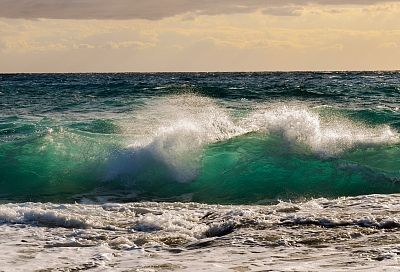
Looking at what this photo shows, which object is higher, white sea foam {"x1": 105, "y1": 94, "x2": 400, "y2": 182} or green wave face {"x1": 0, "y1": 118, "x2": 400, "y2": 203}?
white sea foam {"x1": 105, "y1": 94, "x2": 400, "y2": 182}

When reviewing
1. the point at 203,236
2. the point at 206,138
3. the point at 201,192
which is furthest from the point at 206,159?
the point at 203,236

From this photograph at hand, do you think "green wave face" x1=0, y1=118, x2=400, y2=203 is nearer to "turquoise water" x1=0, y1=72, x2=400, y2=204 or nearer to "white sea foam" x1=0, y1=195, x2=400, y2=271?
"turquoise water" x1=0, y1=72, x2=400, y2=204

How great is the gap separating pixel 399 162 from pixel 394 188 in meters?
2.30

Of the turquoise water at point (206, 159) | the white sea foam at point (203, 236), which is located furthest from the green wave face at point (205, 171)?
the white sea foam at point (203, 236)

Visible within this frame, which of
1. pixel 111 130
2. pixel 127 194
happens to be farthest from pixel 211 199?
pixel 111 130

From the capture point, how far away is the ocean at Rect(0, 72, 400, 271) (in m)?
7.14

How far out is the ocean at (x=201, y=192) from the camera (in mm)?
7145

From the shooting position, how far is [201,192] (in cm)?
1266

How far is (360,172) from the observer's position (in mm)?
13086

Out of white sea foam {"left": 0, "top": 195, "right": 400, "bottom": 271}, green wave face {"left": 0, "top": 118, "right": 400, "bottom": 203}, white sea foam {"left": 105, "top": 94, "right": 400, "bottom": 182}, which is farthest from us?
white sea foam {"left": 105, "top": 94, "right": 400, "bottom": 182}

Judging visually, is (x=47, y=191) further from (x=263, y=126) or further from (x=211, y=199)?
(x=263, y=126)

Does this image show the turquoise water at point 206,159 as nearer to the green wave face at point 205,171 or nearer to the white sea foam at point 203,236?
the green wave face at point 205,171

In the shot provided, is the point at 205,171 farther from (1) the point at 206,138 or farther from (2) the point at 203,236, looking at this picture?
(2) the point at 203,236

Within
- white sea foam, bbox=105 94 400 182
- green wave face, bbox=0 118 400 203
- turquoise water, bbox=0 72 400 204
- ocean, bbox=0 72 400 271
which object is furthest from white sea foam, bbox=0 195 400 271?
white sea foam, bbox=105 94 400 182
